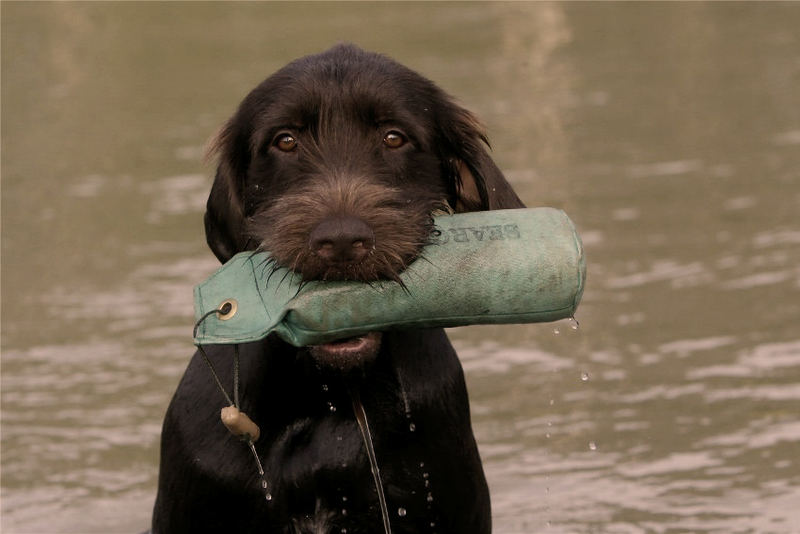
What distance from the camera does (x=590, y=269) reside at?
9.04 m

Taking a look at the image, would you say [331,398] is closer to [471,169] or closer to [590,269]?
[471,169]

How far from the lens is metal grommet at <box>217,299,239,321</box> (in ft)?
13.9

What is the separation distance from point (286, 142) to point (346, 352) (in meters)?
0.67

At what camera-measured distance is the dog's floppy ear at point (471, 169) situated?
15.7 feet

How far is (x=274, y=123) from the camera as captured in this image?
15.1 feet

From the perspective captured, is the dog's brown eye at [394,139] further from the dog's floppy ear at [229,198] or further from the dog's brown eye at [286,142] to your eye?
the dog's floppy ear at [229,198]

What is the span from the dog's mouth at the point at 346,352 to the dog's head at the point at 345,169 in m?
0.29

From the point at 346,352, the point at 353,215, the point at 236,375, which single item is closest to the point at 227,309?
the point at 236,375

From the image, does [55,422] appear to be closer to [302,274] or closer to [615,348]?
[615,348]

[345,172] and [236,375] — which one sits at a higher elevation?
[345,172]

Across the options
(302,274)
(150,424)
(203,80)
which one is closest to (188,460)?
(302,274)

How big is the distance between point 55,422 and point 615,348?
2689mm

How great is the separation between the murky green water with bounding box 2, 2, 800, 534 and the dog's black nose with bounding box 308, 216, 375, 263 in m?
2.38

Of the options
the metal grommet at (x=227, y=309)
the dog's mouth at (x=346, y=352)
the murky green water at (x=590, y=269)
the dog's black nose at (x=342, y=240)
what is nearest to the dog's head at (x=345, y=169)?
the dog's black nose at (x=342, y=240)
